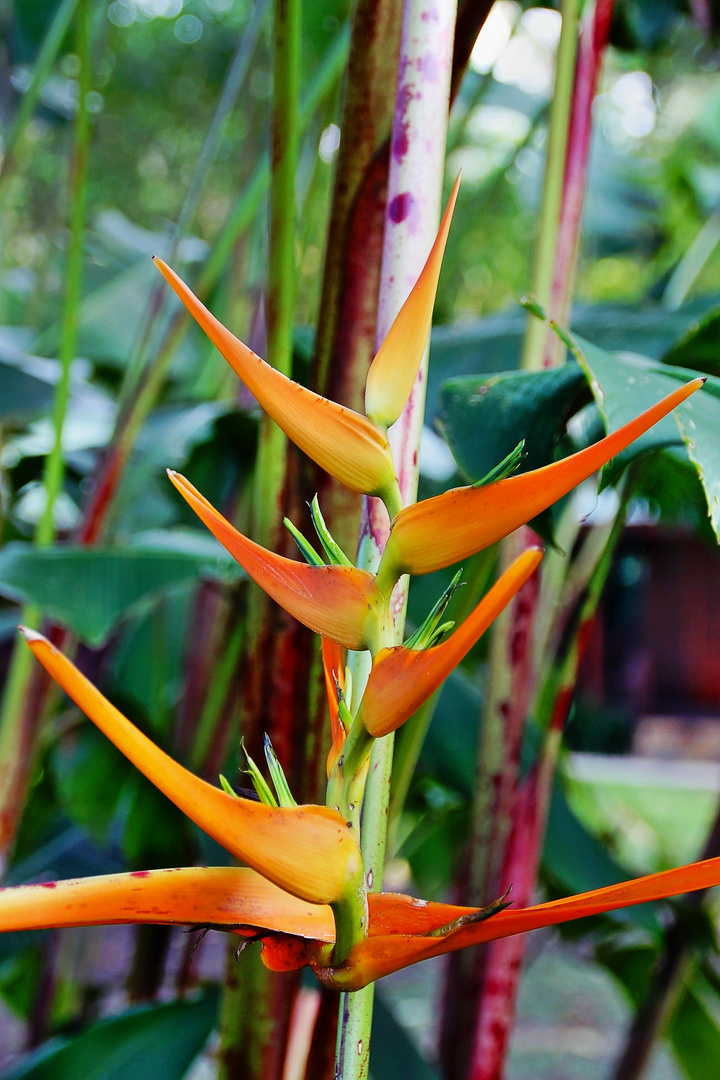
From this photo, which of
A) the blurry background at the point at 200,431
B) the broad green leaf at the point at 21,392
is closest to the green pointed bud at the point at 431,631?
the blurry background at the point at 200,431

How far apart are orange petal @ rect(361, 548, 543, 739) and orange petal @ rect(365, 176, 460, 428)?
27 millimetres

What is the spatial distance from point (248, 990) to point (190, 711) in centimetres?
34

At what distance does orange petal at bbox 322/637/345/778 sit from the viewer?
113 mm

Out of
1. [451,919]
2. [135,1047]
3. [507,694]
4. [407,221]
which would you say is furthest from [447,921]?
[135,1047]

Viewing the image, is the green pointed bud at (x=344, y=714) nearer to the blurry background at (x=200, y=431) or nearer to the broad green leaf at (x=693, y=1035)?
the blurry background at (x=200, y=431)

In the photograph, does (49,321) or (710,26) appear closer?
(710,26)

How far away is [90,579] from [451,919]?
0.95ft

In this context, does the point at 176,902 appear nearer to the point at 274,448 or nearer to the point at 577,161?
the point at 274,448

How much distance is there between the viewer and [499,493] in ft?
0.33

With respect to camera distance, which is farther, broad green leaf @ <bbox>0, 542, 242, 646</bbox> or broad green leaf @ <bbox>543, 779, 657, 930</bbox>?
broad green leaf @ <bbox>543, 779, 657, 930</bbox>

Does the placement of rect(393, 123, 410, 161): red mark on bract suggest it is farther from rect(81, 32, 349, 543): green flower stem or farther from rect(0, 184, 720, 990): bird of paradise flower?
rect(81, 32, 349, 543): green flower stem

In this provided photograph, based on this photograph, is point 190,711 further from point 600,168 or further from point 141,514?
point 600,168

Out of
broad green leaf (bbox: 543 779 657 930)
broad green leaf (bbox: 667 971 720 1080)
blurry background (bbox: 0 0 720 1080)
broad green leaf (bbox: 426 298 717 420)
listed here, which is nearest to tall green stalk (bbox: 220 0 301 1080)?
blurry background (bbox: 0 0 720 1080)

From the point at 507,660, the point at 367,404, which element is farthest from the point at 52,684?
the point at 367,404
